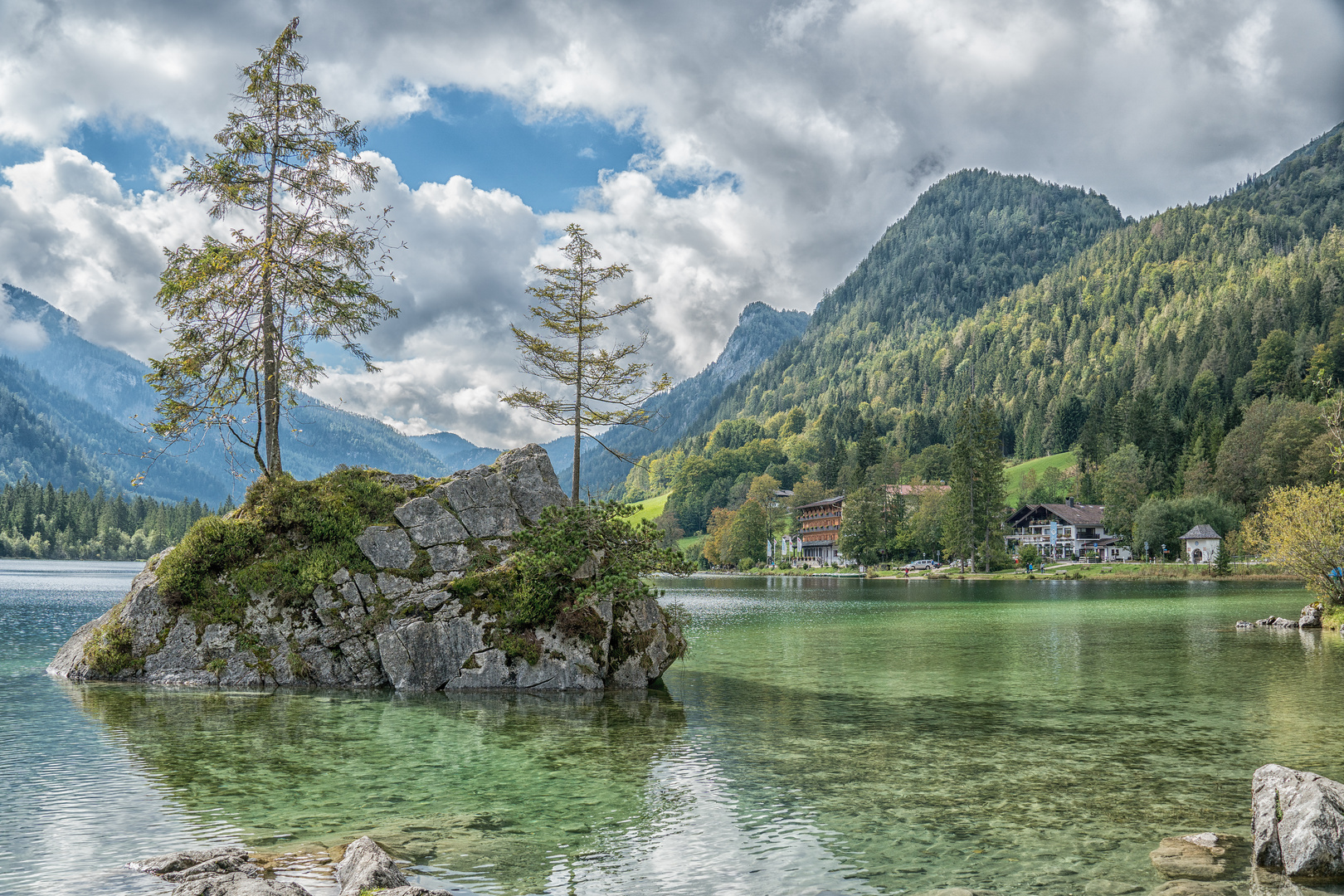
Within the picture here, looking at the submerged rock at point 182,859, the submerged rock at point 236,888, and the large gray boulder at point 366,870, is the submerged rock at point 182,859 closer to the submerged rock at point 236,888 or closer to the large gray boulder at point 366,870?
the submerged rock at point 236,888

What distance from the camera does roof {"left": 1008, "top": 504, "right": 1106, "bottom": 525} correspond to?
171 metres

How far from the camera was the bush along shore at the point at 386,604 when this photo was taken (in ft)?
88.2

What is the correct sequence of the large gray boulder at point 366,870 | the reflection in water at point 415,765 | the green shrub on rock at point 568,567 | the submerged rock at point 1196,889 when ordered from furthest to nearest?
the green shrub on rock at point 568,567
the reflection in water at point 415,765
the submerged rock at point 1196,889
the large gray boulder at point 366,870

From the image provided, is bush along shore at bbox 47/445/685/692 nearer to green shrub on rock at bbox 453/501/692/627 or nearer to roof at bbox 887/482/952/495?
green shrub on rock at bbox 453/501/692/627

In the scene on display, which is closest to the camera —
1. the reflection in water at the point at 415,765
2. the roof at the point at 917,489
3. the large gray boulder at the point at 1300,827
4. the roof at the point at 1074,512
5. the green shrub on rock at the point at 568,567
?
the large gray boulder at the point at 1300,827

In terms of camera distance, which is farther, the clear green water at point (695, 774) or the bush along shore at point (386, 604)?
the bush along shore at point (386, 604)

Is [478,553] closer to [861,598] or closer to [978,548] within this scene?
[861,598]

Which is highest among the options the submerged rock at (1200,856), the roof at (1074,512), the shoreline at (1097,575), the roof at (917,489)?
the roof at (917,489)

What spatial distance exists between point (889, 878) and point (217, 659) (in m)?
23.8

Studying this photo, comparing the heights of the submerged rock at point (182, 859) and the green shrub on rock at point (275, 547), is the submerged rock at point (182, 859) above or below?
below

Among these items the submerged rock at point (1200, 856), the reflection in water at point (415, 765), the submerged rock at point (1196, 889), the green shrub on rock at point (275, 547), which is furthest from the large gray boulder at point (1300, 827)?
the green shrub on rock at point (275, 547)

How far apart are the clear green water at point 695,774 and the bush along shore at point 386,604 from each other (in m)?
1.74

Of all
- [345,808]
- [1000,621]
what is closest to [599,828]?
[345,808]

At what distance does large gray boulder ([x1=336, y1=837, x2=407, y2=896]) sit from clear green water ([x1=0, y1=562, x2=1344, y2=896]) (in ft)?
1.51
